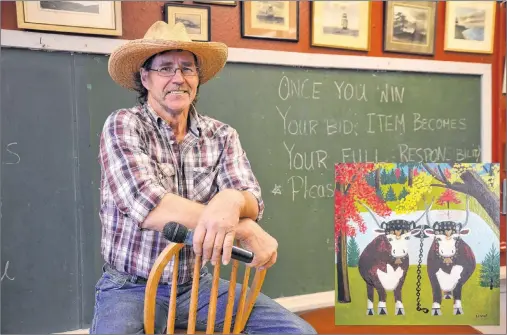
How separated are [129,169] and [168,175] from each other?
20 centimetres

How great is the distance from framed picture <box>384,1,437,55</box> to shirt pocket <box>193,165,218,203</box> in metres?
0.87

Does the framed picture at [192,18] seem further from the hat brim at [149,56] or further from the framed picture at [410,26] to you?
the framed picture at [410,26]

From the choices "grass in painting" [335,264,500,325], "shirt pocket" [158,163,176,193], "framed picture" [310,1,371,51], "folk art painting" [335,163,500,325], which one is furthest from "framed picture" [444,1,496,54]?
"shirt pocket" [158,163,176,193]

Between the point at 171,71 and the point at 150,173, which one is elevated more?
the point at 171,71

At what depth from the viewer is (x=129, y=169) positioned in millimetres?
1084

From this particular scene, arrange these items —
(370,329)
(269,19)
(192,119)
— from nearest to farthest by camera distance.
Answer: (192,119) → (370,329) → (269,19)

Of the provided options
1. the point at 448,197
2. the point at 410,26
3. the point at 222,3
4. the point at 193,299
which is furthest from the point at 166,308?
the point at 410,26

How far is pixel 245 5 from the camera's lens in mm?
1590

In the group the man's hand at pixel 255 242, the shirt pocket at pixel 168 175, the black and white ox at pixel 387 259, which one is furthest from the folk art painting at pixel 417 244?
the shirt pocket at pixel 168 175

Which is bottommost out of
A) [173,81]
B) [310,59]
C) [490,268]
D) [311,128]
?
[490,268]

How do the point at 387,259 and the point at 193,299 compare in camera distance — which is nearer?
the point at 193,299

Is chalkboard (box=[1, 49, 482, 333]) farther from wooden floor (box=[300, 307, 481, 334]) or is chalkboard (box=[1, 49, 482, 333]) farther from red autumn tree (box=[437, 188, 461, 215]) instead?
red autumn tree (box=[437, 188, 461, 215])

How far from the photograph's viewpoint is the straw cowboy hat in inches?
47.7

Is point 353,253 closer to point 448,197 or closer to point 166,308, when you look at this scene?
point 448,197
